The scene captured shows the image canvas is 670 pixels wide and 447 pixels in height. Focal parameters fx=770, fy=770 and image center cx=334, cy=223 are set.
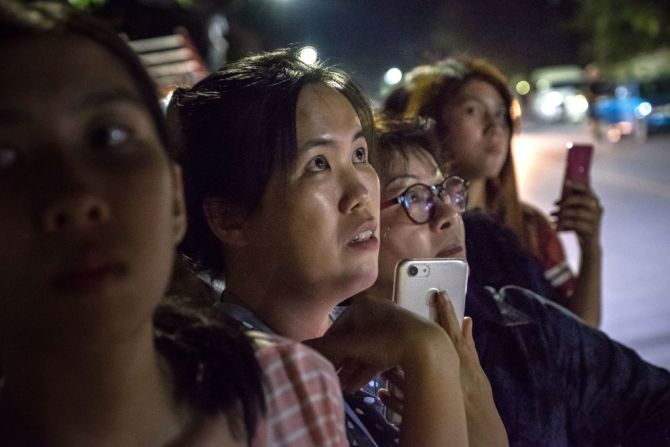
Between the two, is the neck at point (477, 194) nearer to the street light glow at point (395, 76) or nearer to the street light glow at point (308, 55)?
the street light glow at point (395, 76)

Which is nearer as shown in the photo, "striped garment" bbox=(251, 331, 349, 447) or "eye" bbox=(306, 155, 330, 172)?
"striped garment" bbox=(251, 331, 349, 447)

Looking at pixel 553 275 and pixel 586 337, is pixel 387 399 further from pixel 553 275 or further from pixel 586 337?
pixel 553 275

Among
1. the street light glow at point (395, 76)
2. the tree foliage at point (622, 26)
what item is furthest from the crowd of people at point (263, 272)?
the tree foliage at point (622, 26)

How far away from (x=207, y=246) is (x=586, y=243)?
5.66ft

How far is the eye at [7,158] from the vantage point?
934 millimetres

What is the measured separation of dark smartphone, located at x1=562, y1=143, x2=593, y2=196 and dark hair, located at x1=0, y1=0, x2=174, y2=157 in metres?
2.17

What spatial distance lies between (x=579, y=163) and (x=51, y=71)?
7.77 ft

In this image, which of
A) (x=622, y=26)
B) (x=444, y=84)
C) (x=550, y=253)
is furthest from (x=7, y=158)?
(x=622, y=26)

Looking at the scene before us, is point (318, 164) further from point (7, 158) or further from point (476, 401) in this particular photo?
point (7, 158)

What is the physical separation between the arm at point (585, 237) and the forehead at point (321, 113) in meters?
1.48

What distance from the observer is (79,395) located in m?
0.97

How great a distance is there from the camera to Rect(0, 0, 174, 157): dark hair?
958mm

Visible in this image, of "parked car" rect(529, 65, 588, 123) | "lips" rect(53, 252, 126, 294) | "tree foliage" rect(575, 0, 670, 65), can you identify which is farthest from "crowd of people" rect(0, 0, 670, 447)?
"tree foliage" rect(575, 0, 670, 65)

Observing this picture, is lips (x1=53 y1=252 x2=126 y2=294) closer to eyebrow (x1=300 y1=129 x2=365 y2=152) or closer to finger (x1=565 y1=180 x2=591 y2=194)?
eyebrow (x1=300 y1=129 x2=365 y2=152)
